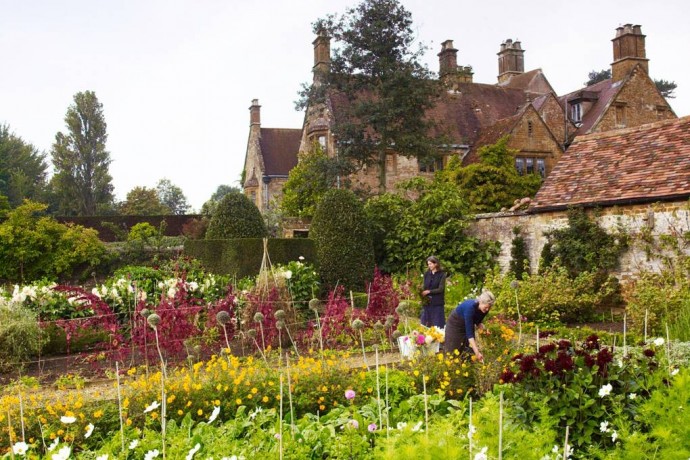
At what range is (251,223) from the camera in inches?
636

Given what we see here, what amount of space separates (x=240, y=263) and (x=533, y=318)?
6.29m

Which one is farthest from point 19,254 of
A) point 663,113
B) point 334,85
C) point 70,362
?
point 663,113

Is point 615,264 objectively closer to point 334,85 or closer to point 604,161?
point 604,161

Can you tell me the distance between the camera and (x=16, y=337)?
30.4ft

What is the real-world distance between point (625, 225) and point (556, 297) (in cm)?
233

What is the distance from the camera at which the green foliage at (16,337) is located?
30.0ft

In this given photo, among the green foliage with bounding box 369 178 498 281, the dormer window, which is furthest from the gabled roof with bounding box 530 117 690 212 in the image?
the dormer window

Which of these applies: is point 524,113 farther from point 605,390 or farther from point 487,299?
point 605,390

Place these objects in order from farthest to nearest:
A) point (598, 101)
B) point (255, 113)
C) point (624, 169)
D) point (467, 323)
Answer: point (255, 113)
point (598, 101)
point (624, 169)
point (467, 323)

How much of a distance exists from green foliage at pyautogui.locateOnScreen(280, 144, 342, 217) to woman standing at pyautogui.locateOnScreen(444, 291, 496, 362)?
17.6 metres

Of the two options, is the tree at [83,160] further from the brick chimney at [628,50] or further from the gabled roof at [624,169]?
the gabled roof at [624,169]

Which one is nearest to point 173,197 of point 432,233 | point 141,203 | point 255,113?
point 141,203

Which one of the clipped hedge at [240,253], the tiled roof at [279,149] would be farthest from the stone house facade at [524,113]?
the clipped hedge at [240,253]

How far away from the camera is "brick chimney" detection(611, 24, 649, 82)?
3095 centimetres
